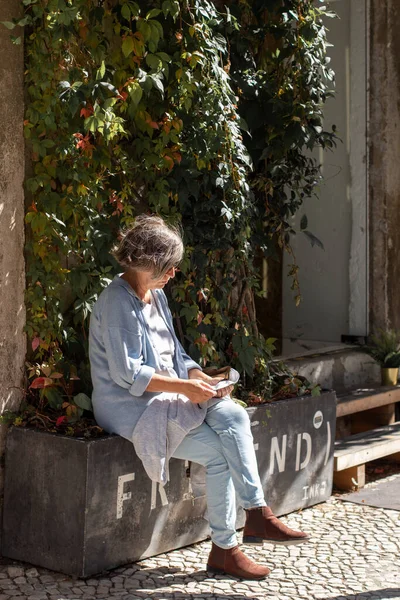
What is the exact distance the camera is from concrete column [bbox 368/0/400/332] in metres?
6.64

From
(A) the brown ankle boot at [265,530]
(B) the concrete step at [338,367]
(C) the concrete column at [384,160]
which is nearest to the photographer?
(A) the brown ankle boot at [265,530]

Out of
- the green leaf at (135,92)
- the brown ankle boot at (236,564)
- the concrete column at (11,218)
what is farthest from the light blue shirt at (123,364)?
the green leaf at (135,92)

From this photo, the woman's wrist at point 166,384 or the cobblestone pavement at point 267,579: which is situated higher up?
the woman's wrist at point 166,384

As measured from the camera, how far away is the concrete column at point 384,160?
261 inches

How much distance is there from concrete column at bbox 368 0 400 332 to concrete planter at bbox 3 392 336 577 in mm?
2747

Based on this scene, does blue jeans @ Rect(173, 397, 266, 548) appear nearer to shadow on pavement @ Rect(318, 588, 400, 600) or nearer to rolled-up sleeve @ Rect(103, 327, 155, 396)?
rolled-up sleeve @ Rect(103, 327, 155, 396)

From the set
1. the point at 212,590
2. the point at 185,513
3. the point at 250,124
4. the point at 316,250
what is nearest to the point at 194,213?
the point at 250,124

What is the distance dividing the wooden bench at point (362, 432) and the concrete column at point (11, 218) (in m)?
1.89

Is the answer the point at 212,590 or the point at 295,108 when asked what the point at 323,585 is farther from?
the point at 295,108

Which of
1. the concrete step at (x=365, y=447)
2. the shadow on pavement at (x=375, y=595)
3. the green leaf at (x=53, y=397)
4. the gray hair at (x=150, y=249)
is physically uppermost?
the gray hair at (x=150, y=249)

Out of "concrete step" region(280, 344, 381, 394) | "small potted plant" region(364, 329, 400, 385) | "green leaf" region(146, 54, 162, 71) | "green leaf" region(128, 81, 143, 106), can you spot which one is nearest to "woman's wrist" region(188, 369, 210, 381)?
"green leaf" region(128, 81, 143, 106)

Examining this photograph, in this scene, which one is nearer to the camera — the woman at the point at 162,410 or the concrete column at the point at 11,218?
the woman at the point at 162,410

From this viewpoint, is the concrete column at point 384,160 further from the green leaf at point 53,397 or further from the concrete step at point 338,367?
the green leaf at point 53,397

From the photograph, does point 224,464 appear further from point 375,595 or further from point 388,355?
point 388,355
